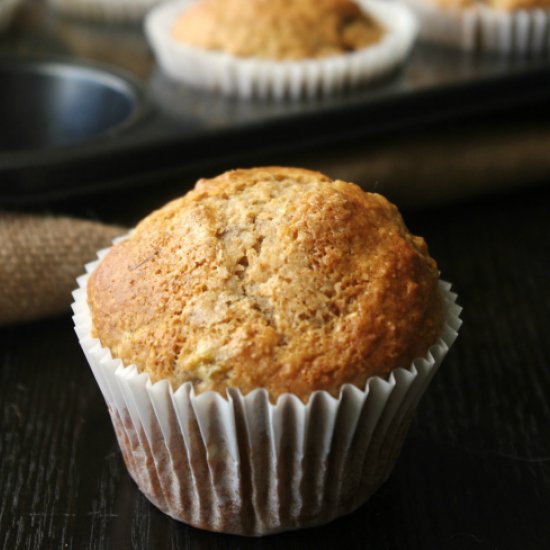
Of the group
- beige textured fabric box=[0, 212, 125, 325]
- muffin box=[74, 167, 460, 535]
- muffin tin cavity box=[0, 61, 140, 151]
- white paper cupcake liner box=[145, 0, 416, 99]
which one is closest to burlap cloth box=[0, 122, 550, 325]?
beige textured fabric box=[0, 212, 125, 325]

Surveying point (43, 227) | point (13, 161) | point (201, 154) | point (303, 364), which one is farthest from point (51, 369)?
point (303, 364)

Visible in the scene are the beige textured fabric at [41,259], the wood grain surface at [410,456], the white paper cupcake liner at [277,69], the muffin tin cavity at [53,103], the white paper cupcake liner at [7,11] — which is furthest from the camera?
the white paper cupcake liner at [7,11]

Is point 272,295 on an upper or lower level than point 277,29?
upper

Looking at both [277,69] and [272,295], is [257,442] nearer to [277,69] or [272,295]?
[272,295]

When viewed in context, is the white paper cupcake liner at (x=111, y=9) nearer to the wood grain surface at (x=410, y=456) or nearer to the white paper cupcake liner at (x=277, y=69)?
the white paper cupcake liner at (x=277, y=69)

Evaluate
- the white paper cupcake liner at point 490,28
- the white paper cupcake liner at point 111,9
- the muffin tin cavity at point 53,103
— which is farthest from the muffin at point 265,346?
the white paper cupcake liner at point 111,9

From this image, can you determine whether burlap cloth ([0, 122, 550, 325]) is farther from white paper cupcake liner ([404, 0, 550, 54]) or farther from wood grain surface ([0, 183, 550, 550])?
white paper cupcake liner ([404, 0, 550, 54])

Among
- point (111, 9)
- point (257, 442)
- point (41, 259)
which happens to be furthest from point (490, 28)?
point (257, 442)
